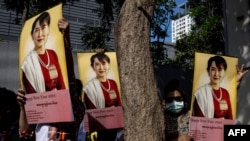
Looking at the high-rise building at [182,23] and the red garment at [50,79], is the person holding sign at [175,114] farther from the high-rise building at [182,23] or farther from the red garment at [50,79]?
the high-rise building at [182,23]

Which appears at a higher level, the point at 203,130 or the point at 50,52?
the point at 50,52

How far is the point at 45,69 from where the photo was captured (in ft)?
10.4

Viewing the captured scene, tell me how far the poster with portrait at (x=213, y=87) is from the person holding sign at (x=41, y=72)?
63.8 inches

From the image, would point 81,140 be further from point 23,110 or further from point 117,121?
point 23,110

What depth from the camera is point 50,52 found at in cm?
313

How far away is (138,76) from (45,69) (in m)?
0.71

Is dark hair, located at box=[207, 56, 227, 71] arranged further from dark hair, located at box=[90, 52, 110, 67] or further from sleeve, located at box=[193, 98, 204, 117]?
dark hair, located at box=[90, 52, 110, 67]

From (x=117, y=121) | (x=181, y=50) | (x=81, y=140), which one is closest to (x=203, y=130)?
(x=117, y=121)

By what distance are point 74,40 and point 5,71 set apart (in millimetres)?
13078

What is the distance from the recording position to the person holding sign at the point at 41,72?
308cm

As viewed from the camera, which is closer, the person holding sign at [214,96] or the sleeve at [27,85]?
the sleeve at [27,85]

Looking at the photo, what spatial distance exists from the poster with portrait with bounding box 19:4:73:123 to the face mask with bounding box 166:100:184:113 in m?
1.24

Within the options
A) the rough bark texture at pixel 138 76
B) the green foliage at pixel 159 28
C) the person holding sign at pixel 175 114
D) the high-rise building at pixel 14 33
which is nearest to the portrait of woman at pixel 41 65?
the rough bark texture at pixel 138 76

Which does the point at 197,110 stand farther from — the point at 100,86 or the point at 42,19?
the point at 42,19
